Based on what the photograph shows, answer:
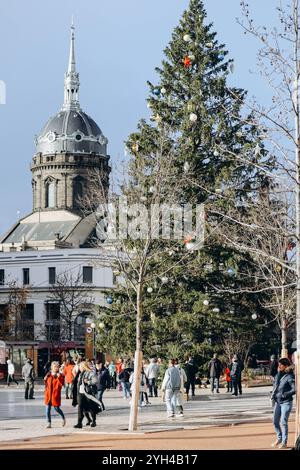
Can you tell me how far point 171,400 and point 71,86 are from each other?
10277 cm

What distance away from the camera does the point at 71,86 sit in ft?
425

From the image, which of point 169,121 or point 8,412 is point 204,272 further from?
point 8,412

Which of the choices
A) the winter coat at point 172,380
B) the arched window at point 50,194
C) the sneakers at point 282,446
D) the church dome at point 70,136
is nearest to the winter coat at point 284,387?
the sneakers at point 282,446

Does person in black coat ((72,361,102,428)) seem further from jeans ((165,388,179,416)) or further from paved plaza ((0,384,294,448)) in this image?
jeans ((165,388,179,416))

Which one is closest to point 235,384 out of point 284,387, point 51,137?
point 284,387

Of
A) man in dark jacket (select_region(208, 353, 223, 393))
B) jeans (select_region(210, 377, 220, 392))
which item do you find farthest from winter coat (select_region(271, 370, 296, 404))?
jeans (select_region(210, 377, 220, 392))

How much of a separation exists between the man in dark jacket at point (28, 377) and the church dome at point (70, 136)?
8034 centimetres

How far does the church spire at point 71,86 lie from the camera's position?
419ft

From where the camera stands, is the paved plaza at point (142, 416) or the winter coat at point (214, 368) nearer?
the paved plaza at point (142, 416)

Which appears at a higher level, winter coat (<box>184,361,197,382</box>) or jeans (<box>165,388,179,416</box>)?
winter coat (<box>184,361,197,382</box>)

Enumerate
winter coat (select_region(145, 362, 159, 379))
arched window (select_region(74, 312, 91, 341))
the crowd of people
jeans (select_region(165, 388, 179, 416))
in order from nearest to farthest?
the crowd of people, jeans (select_region(165, 388, 179, 416)), winter coat (select_region(145, 362, 159, 379)), arched window (select_region(74, 312, 91, 341))

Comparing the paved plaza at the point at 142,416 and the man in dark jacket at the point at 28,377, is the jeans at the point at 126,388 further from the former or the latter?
the man in dark jacket at the point at 28,377

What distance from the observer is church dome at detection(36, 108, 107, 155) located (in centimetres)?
12025

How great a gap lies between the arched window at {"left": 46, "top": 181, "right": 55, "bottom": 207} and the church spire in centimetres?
1194
